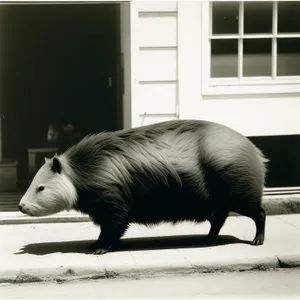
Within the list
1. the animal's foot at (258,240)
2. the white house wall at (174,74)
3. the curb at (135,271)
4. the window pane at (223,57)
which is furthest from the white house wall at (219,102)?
the curb at (135,271)

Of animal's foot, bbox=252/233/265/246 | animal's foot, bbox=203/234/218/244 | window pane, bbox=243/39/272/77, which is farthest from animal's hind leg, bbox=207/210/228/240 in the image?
window pane, bbox=243/39/272/77

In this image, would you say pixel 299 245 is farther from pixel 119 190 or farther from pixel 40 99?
pixel 40 99

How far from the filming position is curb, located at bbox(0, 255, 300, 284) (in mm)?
7555

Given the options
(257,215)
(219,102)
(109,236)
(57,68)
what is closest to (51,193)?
(109,236)

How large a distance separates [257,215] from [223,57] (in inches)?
98.6

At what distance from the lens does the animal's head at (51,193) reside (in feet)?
26.6

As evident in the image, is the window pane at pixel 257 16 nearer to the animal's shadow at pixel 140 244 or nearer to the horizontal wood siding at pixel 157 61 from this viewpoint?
the horizontal wood siding at pixel 157 61

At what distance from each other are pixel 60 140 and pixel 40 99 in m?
1.13

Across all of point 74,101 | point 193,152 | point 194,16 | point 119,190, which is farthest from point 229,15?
point 74,101

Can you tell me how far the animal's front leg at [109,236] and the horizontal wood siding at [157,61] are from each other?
2127mm

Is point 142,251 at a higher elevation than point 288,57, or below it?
below

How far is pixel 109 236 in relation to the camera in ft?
27.1

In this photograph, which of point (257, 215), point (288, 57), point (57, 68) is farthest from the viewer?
point (57, 68)

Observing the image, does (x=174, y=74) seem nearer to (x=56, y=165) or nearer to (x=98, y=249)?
(x=56, y=165)
